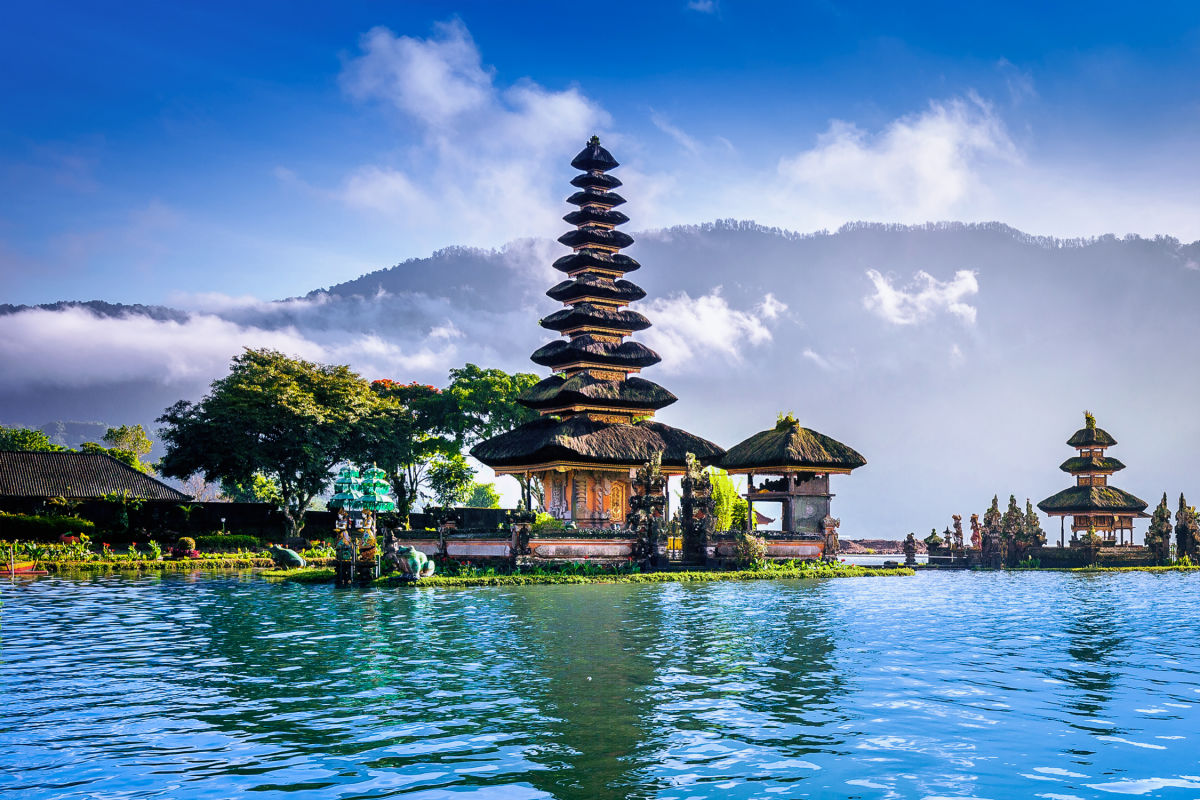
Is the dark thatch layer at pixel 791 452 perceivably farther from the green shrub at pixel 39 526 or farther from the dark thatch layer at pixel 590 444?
the green shrub at pixel 39 526

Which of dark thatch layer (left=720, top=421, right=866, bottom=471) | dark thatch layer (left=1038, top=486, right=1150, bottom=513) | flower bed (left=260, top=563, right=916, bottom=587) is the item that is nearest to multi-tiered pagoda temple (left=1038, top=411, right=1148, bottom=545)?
dark thatch layer (left=1038, top=486, right=1150, bottom=513)

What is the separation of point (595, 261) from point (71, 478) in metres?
32.4

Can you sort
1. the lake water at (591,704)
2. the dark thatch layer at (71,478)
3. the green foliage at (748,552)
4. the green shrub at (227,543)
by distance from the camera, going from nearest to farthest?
the lake water at (591,704) → the green foliage at (748,552) → the green shrub at (227,543) → the dark thatch layer at (71,478)

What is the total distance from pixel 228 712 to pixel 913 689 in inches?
398

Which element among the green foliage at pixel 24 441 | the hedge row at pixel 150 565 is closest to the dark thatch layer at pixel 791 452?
the hedge row at pixel 150 565

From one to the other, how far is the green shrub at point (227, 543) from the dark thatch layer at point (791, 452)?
26852mm

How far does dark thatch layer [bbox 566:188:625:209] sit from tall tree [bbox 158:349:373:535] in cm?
1792

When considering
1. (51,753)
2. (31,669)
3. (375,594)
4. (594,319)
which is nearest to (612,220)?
(594,319)

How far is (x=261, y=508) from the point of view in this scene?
61.0 m

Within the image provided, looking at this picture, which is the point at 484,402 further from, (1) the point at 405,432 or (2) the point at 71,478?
(2) the point at 71,478

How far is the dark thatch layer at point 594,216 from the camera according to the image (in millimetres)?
59156

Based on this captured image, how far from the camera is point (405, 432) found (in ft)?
212

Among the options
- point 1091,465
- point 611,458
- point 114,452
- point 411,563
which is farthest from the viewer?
point 114,452

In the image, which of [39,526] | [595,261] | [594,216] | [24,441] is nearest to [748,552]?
[595,261]
